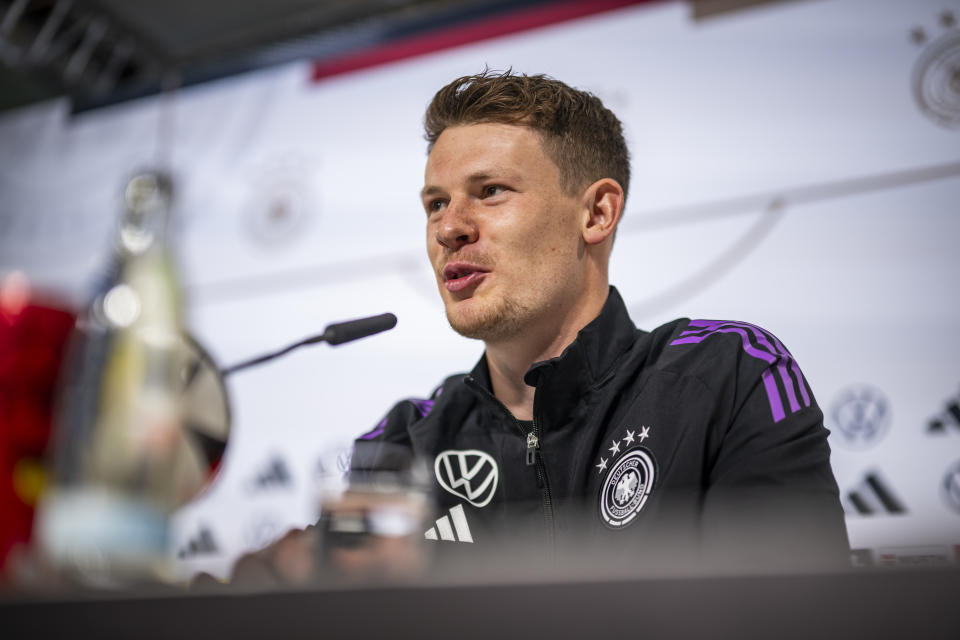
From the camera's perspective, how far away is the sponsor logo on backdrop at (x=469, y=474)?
3.17 ft

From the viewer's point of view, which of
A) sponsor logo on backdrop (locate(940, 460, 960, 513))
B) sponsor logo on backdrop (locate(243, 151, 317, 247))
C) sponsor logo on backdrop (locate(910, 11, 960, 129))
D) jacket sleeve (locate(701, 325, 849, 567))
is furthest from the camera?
sponsor logo on backdrop (locate(243, 151, 317, 247))

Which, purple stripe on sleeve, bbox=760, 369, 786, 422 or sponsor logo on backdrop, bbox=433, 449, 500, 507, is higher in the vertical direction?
purple stripe on sleeve, bbox=760, 369, 786, 422

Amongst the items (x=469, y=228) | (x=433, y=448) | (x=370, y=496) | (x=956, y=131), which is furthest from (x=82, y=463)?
(x=956, y=131)

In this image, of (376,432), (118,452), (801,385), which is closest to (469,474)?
(376,432)

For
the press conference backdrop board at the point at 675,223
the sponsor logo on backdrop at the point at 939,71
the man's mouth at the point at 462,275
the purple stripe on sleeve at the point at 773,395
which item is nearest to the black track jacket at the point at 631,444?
the purple stripe on sleeve at the point at 773,395

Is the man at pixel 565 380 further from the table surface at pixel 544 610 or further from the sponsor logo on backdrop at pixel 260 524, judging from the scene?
the sponsor logo on backdrop at pixel 260 524

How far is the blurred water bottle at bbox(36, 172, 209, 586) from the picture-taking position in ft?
3.03

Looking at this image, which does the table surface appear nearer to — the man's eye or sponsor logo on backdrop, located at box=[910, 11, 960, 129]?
the man's eye

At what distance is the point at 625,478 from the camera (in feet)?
2.81

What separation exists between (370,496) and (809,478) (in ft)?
1.56

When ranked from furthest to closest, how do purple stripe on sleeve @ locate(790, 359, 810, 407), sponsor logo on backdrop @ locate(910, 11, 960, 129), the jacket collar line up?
sponsor logo on backdrop @ locate(910, 11, 960, 129), the jacket collar, purple stripe on sleeve @ locate(790, 359, 810, 407)

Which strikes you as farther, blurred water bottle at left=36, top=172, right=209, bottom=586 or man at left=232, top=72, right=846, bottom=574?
blurred water bottle at left=36, top=172, right=209, bottom=586

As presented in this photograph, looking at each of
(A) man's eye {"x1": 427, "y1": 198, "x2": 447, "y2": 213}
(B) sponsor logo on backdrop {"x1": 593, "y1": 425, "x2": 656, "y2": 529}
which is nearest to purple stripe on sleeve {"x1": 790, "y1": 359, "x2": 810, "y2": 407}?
(B) sponsor logo on backdrop {"x1": 593, "y1": 425, "x2": 656, "y2": 529}

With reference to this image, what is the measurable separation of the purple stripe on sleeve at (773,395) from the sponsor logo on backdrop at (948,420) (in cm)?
69
